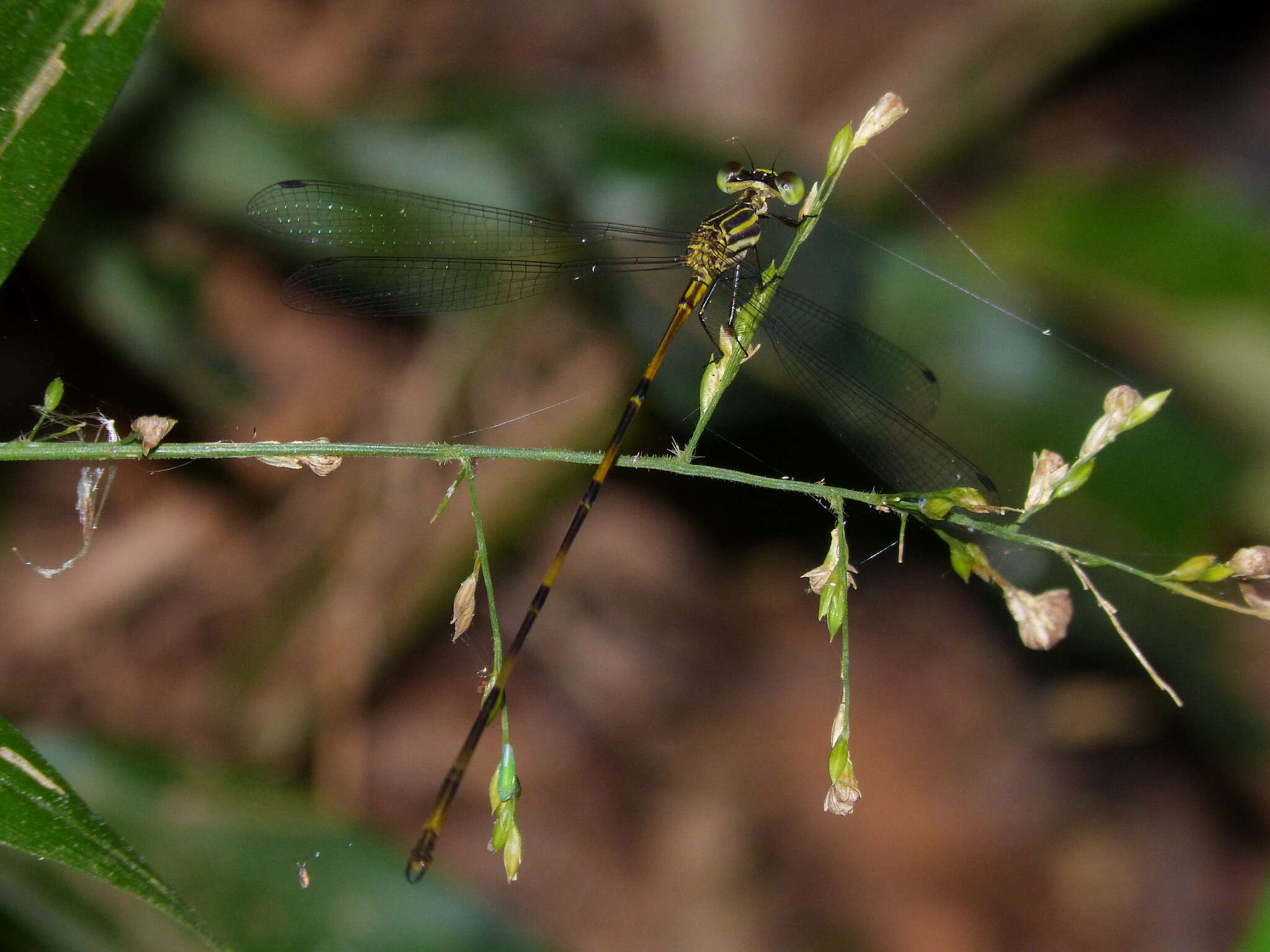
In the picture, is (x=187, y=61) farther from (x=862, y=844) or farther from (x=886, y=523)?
(x=862, y=844)

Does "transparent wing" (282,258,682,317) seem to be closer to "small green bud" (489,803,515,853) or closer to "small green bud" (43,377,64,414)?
"small green bud" (43,377,64,414)

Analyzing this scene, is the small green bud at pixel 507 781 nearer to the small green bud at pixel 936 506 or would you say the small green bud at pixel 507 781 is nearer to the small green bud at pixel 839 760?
the small green bud at pixel 839 760

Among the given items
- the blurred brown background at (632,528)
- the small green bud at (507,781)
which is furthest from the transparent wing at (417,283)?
the small green bud at (507,781)

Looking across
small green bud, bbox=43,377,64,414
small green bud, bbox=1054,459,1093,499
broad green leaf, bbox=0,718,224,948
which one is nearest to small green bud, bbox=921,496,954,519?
small green bud, bbox=1054,459,1093,499

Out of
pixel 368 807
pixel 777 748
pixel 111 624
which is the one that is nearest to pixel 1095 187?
pixel 777 748

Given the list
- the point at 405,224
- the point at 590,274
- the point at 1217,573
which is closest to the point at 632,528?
the point at 590,274

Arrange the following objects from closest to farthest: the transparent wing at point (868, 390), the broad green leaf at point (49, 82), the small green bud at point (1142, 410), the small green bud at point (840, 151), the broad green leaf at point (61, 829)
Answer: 1. the broad green leaf at point (61, 829)
2. the broad green leaf at point (49, 82)
3. the small green bud at point (1142, 410)
4. the small green bud at point (840, 151)
5. the transparent wing at point (868, 390)

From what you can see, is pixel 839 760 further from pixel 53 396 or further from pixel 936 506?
pixel 53 396
